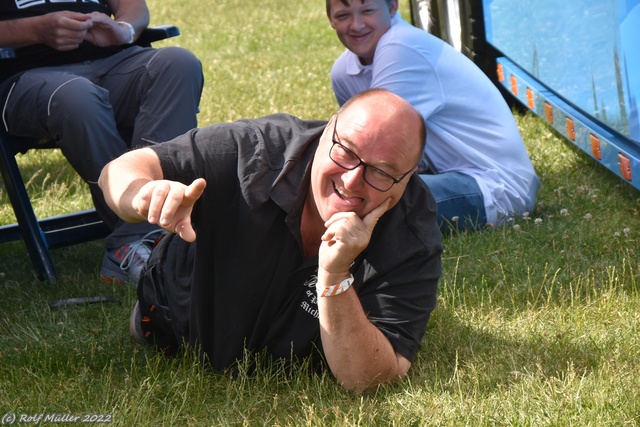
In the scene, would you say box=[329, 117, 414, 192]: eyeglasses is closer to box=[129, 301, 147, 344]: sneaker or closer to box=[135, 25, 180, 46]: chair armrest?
box=[129, 301, 147, 344]: sneaker

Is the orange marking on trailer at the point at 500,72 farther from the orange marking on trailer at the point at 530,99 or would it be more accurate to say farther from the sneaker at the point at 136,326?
the sneaker at the point at 136,326

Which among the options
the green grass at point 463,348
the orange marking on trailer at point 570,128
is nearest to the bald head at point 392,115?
the green grass at point 463,348

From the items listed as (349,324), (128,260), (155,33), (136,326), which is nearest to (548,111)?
(155,33)

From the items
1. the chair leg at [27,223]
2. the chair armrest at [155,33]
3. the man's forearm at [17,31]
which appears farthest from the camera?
the chair armrest at [155,33]

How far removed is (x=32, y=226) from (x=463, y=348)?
6.84ft

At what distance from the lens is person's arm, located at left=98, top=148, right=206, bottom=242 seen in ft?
7.52

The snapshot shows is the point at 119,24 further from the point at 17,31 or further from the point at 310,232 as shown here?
the point at 310,232

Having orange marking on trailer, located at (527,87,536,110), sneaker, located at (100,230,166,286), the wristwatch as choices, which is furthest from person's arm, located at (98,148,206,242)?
orange marking on trailer, located at (527,87,536,110)

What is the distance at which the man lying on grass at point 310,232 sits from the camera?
256 centimetres

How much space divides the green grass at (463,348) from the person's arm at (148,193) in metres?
0.63

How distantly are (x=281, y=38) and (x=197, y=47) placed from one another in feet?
2.94

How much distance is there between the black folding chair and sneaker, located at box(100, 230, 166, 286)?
25cm

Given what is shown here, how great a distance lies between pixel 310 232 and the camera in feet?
9.39

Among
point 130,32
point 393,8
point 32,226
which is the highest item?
point 130,32
